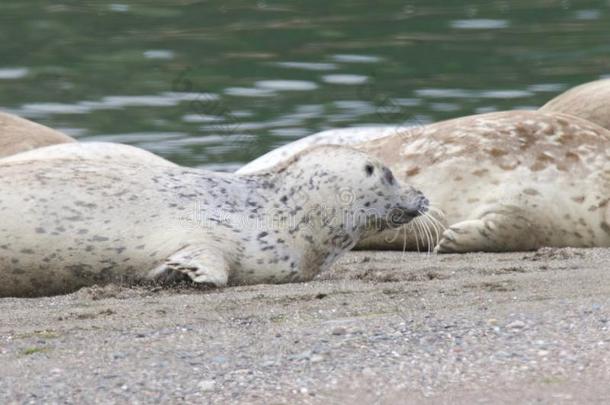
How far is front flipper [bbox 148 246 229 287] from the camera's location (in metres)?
5.82

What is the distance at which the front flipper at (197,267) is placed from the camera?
5.82m

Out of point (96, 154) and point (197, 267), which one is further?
point (96, 154)

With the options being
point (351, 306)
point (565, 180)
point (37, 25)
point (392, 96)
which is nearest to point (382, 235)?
point (565, 180)

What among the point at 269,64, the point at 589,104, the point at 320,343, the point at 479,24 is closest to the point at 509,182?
the point at 589,104

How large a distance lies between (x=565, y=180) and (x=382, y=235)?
0.88 meters

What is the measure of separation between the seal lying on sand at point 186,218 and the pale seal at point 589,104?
260 cm

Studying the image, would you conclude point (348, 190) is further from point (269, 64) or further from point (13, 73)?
point (13, 73)

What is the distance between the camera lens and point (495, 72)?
45.7 ft

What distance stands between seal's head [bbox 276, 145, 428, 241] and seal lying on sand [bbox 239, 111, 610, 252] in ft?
2.38

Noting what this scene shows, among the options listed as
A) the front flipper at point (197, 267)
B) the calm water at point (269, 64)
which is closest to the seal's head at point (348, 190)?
the front flipper at point (197, 267)

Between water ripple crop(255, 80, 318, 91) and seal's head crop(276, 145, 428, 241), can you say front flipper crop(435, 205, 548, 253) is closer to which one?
seal's head crop(276, 145, 428, 241)

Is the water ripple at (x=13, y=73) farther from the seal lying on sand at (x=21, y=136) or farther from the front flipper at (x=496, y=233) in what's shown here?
the front flipper at (x=496, y=233)

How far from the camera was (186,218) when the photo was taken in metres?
6.21

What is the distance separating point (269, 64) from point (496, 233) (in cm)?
708
